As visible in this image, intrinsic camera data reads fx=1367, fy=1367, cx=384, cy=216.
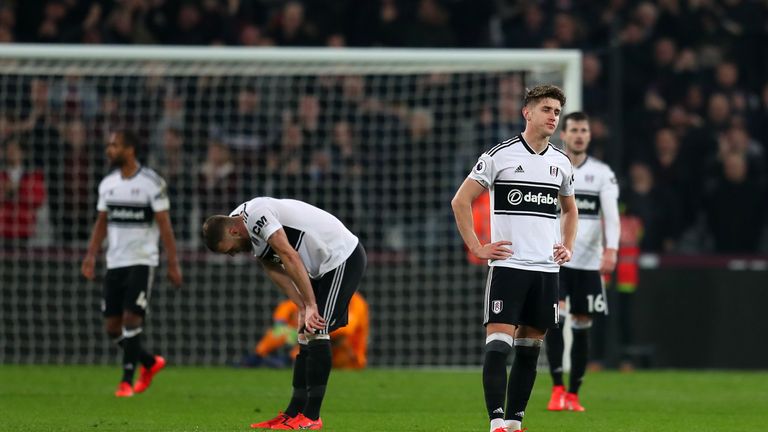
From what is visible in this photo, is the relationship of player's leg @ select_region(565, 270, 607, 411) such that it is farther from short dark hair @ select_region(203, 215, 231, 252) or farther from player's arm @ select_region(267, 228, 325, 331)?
short dark hair @ select_region(203, 215, 231, 252)

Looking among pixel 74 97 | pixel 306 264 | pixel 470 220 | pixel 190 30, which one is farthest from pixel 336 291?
pixel 190 30

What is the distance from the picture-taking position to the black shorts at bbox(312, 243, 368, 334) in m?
8.41

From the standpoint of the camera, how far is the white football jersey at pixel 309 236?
8305 millimetres

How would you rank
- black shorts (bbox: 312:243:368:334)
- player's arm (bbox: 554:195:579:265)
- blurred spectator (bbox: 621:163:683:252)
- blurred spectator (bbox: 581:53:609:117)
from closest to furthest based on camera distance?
player's arm (bbox: 554:195:579:265) < black shorts (bbox: 312:243:368:334) < blurred spectator (bbox: 621:163:683:252) < blurred spectator (bbox: 581:53:609:117)

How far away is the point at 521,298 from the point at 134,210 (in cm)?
496

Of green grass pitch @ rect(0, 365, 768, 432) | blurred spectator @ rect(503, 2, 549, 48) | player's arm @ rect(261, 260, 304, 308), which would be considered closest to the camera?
player's arm @ rect(261, 260, 304, 308)

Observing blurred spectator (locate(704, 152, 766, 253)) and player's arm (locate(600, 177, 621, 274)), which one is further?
blurred spectator (locate(704, 152, 766, 253))

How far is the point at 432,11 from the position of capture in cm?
1738

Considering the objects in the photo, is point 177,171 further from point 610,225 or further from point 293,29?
point 610,225

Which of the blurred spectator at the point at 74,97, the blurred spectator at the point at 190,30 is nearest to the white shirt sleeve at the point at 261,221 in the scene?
the blurred spectator at the point at 74,97

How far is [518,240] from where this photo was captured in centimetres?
743

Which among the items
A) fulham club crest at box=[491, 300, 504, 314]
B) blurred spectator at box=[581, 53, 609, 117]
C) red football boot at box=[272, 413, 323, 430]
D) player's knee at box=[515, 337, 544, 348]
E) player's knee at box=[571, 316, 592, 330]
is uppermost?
blurred spectator at box=[581, 53, 609, 117]

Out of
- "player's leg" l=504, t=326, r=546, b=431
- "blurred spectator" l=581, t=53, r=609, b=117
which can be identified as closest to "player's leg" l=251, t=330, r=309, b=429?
"player's leg" l=504, t=326, r=546, b=431

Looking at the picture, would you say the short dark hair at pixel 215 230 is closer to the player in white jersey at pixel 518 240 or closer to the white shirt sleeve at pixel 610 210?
the player in white jersey at pixel 518 240
